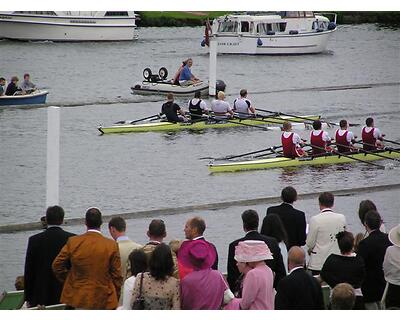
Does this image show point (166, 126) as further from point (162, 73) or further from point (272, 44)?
point (272, 44)

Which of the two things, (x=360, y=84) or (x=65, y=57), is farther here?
(x=65, y=57)

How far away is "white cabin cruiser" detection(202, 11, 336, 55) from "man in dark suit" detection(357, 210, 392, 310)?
26201 millimetres

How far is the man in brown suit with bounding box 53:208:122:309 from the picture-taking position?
284 inches

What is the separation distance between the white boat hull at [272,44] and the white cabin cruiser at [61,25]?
344cm

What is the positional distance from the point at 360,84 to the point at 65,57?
30.3ft

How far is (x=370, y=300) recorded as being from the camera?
7809mm

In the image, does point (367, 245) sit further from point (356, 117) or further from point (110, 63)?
point (110, 63)

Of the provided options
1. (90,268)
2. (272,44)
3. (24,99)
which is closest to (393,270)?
(90,268)

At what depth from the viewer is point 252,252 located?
6.87 meters

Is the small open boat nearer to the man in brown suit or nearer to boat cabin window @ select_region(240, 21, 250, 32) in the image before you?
boat cabin window @ select_region(240, 21, 250, 32)

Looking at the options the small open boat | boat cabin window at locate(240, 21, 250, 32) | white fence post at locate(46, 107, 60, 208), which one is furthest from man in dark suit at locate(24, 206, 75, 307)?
boat cabin window at locate(240, 21, 250, 32)

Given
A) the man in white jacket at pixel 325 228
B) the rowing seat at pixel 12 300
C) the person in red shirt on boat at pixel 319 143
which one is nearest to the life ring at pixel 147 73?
the person in red shirt on boat at pixel 319 143

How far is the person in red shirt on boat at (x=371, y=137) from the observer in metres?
17.2

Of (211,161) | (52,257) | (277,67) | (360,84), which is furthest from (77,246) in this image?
(277,67)
